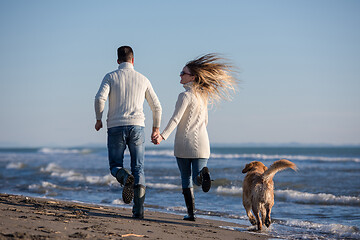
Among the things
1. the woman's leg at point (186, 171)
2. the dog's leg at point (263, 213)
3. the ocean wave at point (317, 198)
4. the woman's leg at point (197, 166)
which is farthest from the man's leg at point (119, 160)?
the ocean wave at point (317, 198)

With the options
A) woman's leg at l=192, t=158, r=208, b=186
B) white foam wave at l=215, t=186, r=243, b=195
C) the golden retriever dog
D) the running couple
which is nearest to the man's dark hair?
the running couple

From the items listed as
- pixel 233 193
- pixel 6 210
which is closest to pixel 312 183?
pixel 233 193

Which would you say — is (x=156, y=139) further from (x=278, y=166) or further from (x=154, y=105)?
(x=278, y=166)

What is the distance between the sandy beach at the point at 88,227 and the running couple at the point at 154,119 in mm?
378

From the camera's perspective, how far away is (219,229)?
520 cm

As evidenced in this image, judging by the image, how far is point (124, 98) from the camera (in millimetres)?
4961

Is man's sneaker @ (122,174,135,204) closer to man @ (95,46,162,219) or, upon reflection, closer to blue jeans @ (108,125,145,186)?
man @ (95,46,162,219)

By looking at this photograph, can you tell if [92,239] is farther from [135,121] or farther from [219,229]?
[219,229]

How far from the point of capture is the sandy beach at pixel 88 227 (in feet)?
11.6

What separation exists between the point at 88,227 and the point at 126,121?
141 cm

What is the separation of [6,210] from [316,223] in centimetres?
436

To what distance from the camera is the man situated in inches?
192

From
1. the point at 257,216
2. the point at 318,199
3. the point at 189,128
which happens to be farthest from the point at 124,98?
the point at 318,199

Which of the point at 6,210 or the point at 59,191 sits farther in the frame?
the point at 59,191
